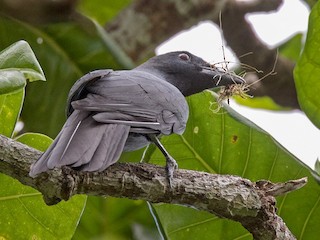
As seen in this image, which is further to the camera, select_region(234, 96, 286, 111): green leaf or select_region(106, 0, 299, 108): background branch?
select_region(234, 96, 286, 111): green leaf

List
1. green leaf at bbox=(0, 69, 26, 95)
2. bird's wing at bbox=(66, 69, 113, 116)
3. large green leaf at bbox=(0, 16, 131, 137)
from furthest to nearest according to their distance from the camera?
1. large green leaf at bbox=(0, 16, 131, 137)
2. bird's wing at bbox=(66, 69, 113, 116)
3. green leaf at bbox=(0, 69, 26, 95)

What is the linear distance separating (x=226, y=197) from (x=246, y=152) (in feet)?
2.13

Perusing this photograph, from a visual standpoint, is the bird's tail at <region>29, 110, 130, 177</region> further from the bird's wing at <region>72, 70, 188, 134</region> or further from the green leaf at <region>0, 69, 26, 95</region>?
the green leaf at <region>0, 69, 26, 95</region>

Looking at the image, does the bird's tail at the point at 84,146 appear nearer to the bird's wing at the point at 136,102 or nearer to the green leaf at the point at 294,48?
the bird's wing at the point at 136,102

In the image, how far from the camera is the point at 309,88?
3.08m

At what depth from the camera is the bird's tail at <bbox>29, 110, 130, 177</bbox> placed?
210 cm

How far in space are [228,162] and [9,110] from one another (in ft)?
2.62

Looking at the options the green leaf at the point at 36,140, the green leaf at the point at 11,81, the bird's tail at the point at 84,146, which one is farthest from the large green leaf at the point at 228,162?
the green leaf at the point at 11,81

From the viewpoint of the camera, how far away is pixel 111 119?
2373 millimetres

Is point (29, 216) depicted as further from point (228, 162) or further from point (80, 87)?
point (228, 162)

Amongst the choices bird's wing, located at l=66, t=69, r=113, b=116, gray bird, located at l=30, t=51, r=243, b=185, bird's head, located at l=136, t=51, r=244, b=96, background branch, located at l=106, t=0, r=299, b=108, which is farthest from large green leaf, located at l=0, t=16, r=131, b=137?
bird's wing, located at l=66, t=69, r=113, b=116

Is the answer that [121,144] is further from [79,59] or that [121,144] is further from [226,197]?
[79,59]

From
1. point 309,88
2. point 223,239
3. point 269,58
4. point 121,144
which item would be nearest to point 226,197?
point 121,144

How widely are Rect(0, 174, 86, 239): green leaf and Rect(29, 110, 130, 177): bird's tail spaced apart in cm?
50
